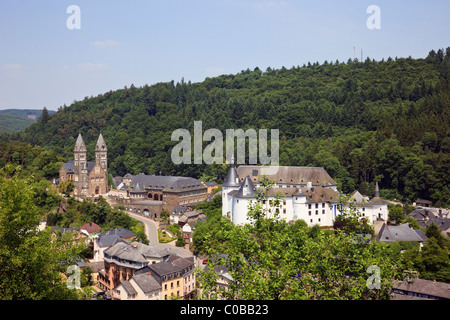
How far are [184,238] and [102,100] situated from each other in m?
101

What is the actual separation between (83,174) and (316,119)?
46735 mm

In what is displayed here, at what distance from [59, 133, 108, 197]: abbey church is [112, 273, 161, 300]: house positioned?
3262 centimetres

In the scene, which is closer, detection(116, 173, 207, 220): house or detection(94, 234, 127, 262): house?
detection(94, 234, 127, 262): house

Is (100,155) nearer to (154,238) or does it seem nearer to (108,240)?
(154,238)

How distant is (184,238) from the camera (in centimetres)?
4891

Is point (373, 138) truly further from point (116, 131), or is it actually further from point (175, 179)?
point (116, 131)

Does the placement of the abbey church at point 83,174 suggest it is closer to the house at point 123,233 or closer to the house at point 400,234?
the house at point 123,233

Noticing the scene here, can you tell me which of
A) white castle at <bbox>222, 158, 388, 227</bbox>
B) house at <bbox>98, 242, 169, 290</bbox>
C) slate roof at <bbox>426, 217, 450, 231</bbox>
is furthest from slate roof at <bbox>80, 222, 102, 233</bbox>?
slate roof at <bbox>426, 217, 450, 231</bbox>

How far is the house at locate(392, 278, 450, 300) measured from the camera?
1109 inches

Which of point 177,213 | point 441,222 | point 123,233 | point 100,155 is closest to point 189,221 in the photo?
point 177,213

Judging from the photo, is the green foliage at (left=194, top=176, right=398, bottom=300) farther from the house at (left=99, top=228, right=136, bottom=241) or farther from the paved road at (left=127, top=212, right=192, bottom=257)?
the house at (left=99, top=228, right=136, bottom=241)

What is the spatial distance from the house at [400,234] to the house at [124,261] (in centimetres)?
2010

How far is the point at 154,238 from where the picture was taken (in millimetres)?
49406
